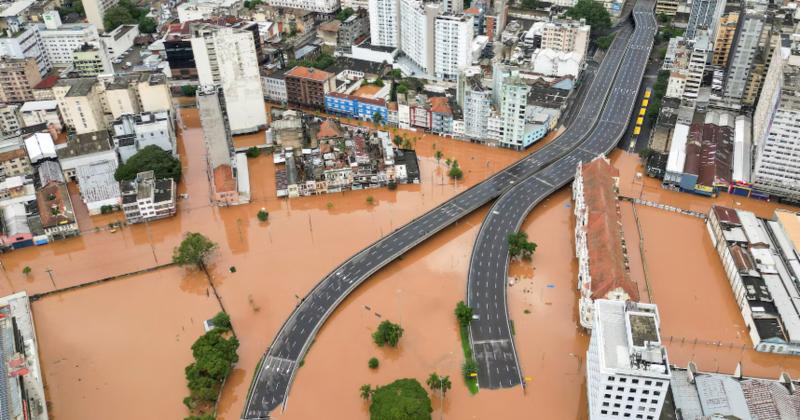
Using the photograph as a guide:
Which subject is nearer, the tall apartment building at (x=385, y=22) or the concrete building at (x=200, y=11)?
the tall apartment building at (x=385, y=22)

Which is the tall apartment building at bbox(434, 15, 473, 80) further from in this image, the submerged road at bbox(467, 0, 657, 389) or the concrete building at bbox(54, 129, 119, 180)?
the concrete building at bbox(54, 129, 119, 180)

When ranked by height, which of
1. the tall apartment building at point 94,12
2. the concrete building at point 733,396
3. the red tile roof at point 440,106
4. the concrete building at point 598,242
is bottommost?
the concrete building at point 733,396

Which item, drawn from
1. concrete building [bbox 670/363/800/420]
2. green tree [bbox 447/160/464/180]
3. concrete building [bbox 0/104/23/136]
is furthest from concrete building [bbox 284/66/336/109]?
concrete building [bbox 670/363/800/420]

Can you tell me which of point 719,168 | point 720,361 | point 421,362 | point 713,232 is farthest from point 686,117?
point 421,362

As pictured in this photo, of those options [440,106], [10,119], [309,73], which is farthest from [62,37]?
[440,106]

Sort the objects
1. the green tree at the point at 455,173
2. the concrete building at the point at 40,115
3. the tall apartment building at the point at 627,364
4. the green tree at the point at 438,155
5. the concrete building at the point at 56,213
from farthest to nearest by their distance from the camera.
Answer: the concrete building at the point at 40,115, the green tree at the point at 438,155, the green tree at the point at 455,173, the concrete building at the point at 56,213, the tall apartment building at the point at 627,364

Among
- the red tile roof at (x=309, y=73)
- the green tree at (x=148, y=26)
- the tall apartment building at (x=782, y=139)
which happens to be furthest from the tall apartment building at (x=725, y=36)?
the green tree at (x=148, y=26)

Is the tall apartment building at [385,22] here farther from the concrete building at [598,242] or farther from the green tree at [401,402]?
the green tree at [401,402]
